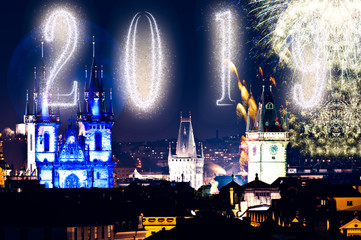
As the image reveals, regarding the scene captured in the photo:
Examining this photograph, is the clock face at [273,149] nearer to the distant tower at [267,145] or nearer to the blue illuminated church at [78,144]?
the distant tower at [267,145]

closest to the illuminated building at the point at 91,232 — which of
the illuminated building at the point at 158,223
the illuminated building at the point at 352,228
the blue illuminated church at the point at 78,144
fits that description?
the illuminated building at the point at 158,223

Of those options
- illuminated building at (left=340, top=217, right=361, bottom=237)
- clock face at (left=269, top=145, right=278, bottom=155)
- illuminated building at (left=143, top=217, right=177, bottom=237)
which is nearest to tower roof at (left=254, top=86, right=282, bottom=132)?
clock face at (left=269, top=145, right=278, bottom=155)

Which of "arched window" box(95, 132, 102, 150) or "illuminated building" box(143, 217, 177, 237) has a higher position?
"arched window" box(95, 132, 102, 150)

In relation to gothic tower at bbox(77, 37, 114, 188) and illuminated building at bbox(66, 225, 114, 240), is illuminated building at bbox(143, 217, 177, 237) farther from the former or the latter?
gothic tower at bbox(77, 37, 114, 188)

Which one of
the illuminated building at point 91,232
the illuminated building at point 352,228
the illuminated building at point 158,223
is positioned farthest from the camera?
the illuminated building at point 158,223

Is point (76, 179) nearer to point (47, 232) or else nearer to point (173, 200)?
point (173, 200)

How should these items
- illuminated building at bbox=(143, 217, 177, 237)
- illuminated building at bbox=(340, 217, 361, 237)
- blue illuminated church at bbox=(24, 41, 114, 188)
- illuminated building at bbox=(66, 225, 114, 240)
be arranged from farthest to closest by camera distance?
blue illuminated church at bbox=(24, 41, 114, 188), illuminated building at bbox=(143, 217, 177, 237), illuminated building at bbox=(340, 217, 361, 237), illuminated building at bbox=(66, 225, 114, 240)

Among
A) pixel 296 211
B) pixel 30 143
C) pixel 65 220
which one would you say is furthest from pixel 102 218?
pixel 30 143
